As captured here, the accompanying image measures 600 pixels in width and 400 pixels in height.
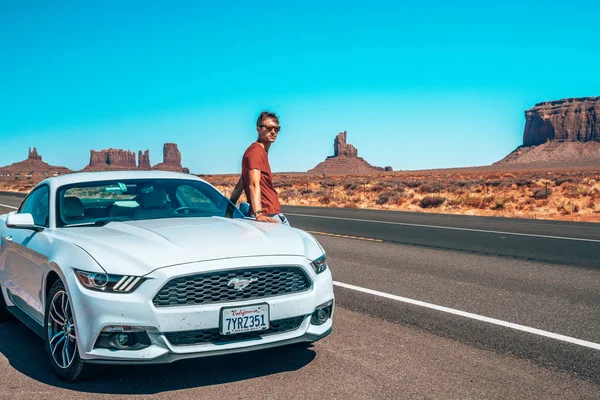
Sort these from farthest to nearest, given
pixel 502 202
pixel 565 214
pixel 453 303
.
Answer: pixel 502 202 < pixel 565 214 < pixel 453 303

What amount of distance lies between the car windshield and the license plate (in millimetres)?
1709

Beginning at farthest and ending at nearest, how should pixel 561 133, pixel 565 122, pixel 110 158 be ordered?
pixel 110 158 < pixel 561 133 < pixel 565 122

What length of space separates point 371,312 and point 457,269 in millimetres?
3197

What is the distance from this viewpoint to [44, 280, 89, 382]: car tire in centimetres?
399

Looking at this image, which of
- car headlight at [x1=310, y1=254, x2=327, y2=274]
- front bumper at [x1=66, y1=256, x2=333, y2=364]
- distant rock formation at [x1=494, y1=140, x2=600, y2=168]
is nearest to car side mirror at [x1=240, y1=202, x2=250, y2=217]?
car headlight at [x1=310, y1=254, x2=327, y2=274]

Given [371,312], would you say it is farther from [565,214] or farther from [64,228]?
[565,214]

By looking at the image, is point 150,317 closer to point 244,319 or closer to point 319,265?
point 244,319

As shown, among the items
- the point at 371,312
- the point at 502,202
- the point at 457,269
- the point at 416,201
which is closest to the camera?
the point at 371,312

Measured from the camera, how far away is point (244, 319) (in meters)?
3.92

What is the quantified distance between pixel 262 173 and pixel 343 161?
177 meters

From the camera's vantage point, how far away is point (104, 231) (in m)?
4.58

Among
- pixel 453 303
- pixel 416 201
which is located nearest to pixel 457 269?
pixel 453 303

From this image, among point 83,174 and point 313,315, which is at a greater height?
point 83,174

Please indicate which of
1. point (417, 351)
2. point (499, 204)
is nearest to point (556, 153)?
point (499, 204)
